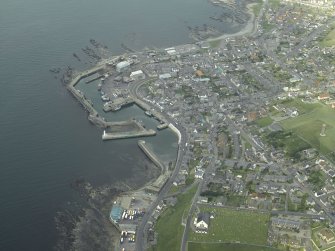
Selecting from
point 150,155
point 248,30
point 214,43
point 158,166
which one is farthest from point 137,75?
point 248,30

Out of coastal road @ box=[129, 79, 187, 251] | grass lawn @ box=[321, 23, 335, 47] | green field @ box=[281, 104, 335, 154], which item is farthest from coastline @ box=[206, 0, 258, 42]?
green field @ box=[281, 104, 335, 154]

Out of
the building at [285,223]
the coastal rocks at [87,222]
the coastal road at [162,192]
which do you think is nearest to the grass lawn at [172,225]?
the coastal road at [162,192]

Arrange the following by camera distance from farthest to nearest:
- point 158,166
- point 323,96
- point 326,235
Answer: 1. point 323,96
2. point 158,166
3. point 326,235

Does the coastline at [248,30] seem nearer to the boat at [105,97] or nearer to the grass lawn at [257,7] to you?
the grass lawn at [257,7]

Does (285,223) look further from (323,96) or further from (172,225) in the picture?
(323,96)

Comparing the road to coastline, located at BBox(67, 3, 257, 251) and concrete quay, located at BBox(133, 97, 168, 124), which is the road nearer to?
coastline, located at BBox(67, 3, 257, 251)

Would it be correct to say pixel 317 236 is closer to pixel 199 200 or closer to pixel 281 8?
pixel 199 200
